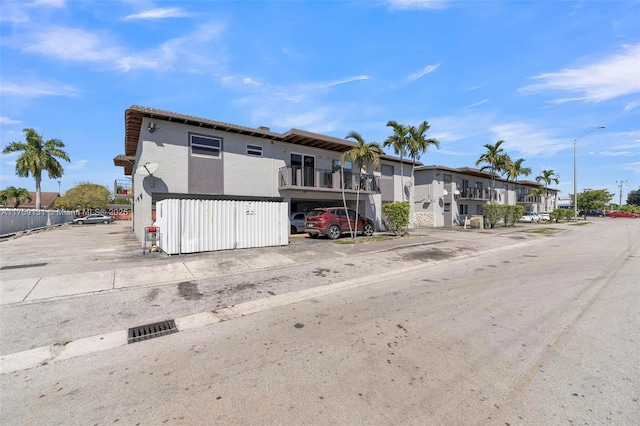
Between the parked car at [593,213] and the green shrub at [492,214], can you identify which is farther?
the parked car at [593,213]

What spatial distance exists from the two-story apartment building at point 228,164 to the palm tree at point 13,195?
2518 inches

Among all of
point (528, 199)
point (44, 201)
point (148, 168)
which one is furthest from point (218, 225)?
point (44, 201)

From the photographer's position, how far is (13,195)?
202 feet

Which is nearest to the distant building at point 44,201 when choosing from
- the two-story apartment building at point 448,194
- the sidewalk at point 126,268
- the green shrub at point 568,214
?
the sidewalk at point 126,268

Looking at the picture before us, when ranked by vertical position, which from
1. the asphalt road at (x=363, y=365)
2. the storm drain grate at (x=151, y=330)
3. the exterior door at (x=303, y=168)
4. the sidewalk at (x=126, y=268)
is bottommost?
the storm drain grate at (x=151, y=330)

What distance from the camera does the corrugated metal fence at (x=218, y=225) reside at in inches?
405

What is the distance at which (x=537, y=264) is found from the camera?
9906mm

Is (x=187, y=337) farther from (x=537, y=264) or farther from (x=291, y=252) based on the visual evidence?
(x=537, y=264)

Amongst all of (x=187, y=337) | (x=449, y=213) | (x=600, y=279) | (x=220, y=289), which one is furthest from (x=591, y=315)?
(x=449, y=213)

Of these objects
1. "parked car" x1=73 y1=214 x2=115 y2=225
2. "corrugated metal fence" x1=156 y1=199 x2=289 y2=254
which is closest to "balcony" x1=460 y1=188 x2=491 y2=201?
"corrugated metal fence" x1=156 y1=199 x2=289 y2=254

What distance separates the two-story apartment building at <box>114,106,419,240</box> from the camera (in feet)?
44.2

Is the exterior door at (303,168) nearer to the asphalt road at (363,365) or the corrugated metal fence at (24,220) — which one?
the asphalt road at (363,365)

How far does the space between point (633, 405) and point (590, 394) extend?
0.31 metres

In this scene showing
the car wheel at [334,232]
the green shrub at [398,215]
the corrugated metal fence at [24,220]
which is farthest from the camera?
the corrugated metal fence at [24,220]
